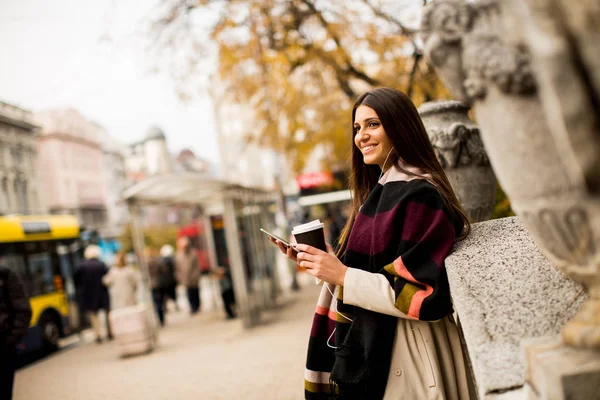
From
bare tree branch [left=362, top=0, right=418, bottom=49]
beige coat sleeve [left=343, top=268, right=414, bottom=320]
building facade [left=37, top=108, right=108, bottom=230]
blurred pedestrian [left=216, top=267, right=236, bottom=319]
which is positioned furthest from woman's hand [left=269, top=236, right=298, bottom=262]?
building facade [left=37, top=108, right=108, bottom=230]

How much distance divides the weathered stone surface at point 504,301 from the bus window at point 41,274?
12.5 metres

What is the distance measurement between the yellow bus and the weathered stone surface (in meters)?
11.1

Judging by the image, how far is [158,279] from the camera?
50.1ft

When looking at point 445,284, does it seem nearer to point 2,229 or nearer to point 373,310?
point 373,310

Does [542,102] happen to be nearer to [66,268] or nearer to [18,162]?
[66,268]

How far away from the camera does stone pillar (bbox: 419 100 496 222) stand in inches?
179

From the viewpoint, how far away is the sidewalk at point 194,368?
7.08 metres

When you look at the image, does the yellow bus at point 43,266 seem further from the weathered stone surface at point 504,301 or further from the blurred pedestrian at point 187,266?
the weathered stone surface at point 504,301

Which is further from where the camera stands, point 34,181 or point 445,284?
point 34,181

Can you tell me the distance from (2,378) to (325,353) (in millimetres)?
3276


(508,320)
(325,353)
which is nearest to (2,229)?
(325,353)

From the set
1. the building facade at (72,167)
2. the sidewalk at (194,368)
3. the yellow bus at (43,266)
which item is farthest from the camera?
the building facade at (72,167)

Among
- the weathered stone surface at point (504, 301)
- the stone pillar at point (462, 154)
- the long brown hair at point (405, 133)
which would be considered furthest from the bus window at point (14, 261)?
the weathered stone surface at point (504, 301)

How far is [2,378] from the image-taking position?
185 inches
